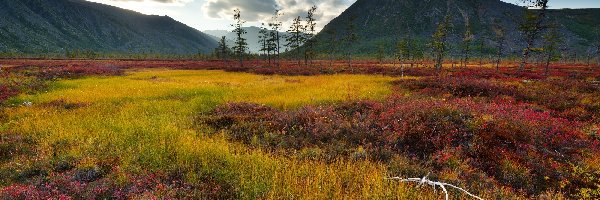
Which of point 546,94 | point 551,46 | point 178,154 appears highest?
point 551,46

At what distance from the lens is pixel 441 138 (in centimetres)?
943

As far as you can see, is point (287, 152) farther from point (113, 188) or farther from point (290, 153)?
point (113, 188)

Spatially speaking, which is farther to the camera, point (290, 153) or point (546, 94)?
point (546, 94)

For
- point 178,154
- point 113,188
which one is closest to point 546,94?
point 178,154

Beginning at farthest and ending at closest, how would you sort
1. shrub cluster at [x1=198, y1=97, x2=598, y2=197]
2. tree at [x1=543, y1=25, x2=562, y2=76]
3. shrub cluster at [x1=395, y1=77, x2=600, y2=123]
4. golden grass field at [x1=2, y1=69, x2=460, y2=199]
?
tree at [x1=543, y1=25, x2=562, y2=76] → shrub cluster at [x1=395, y1=77, x2=600, y2=123] → shrub cluster at [x1=198, y1=97, x2=598, y2=197] → golden grass field at [x1=2, y1=69, x2=460, y2=199]

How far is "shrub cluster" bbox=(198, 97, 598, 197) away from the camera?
801 cm

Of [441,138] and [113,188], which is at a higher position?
[441,138]

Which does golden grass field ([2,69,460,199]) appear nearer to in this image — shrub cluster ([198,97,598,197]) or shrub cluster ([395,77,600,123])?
shrub cluster ([198,97,598,197])

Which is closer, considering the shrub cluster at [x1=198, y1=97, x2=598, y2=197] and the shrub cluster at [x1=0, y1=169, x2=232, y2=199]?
the shrub cluster at [x1=0, y1=169, x2=232, y2=199]

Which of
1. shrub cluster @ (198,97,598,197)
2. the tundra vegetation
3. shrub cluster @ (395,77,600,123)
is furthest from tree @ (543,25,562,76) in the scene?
shrub cluster @ (198,97,598,197)

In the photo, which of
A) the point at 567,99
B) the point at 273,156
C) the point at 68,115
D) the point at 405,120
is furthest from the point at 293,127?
the point at 567,99

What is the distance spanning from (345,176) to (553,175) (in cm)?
506

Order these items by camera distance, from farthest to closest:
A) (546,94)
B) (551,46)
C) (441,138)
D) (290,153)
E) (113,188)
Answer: (551,46) → (546,94) → (441,138) → (290,153) → (113,188)

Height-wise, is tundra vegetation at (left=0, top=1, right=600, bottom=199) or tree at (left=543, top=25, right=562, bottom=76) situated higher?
tree at (left=543, top=25, right=562, bottom=76)
